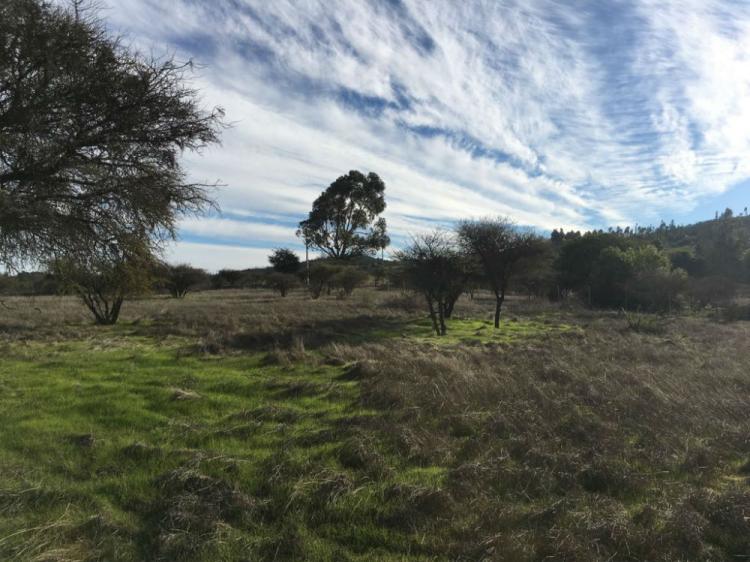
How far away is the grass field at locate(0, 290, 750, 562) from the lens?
3.42 metres

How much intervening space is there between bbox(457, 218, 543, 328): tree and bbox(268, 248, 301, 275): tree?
40.0 m

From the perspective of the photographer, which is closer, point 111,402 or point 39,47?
point 39,47

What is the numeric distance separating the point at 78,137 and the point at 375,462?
204 inches

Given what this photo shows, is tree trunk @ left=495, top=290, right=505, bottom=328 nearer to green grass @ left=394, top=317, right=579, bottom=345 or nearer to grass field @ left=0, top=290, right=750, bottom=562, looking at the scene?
green grass @ left=394, top=317, right=579, bottom=345

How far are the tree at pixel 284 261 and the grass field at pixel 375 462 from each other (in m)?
54.5

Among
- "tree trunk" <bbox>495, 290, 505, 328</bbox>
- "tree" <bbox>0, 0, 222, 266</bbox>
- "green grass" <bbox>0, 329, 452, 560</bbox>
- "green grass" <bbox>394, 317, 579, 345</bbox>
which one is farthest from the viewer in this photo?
"tree trunk" <bbox>495, 290, 505, 328</bbox>

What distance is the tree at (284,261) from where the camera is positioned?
64.1 m

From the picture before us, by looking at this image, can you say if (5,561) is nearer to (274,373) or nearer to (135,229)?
(135,229)

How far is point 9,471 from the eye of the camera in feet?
14.1

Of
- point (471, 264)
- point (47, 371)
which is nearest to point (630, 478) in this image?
point (47, 371)

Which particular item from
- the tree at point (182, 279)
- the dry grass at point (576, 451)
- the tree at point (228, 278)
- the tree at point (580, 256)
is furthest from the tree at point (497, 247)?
the tree at point (228, 278)

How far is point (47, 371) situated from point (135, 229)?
192 inches

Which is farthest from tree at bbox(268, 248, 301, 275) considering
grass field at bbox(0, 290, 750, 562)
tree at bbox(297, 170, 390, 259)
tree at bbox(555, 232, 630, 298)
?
grass field at bbox(0, 290, 750, 562)

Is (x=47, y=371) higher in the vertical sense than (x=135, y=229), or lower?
lower
